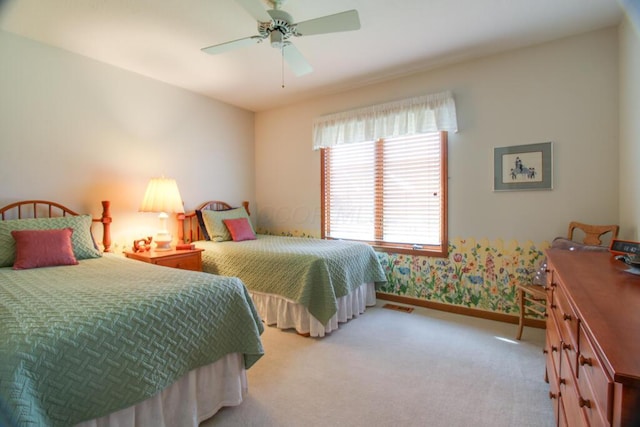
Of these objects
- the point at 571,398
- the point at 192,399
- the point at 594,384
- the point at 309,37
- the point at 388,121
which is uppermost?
the point at 309,37

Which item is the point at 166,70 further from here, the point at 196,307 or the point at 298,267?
the point at 196,307

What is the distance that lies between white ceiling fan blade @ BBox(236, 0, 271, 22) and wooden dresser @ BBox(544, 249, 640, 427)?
2.11 m

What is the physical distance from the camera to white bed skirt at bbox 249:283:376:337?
8.81 ft

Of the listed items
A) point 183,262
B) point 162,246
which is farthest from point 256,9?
point 162,246

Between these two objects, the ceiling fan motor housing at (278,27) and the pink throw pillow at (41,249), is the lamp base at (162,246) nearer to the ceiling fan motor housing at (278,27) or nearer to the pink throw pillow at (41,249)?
the pink throw pillow at (41,249)

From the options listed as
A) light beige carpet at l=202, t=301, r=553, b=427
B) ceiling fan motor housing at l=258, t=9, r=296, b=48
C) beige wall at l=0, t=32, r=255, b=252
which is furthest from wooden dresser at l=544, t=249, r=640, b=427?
beige wall at l=0, t=32, r=255, b=252

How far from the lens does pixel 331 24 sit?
194 cm

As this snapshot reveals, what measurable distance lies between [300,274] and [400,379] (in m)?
1.11

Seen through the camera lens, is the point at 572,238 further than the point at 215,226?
No

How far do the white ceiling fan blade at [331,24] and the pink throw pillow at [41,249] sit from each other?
231cm

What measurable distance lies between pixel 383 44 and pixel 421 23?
396 millimetres

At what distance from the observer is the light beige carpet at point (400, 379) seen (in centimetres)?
166

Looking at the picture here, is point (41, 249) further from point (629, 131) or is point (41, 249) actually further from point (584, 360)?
point (629, 131)

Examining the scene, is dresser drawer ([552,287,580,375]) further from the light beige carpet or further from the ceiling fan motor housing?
the ceiling fan motor housing
